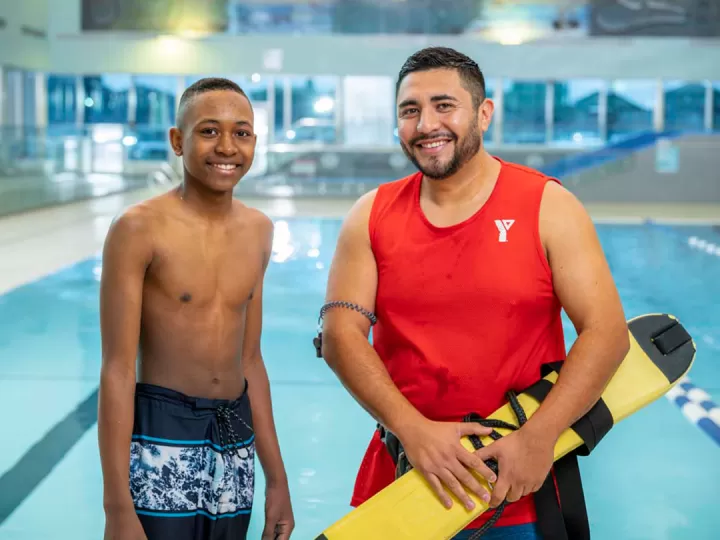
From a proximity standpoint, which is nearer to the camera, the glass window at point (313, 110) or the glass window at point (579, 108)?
the glass window at point (579, 108)

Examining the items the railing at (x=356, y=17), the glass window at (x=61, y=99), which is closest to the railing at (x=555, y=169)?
the glass window at (x=61, y=99)

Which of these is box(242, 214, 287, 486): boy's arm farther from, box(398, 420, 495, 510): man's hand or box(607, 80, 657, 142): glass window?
box(607, 80, 657, 142): glass window

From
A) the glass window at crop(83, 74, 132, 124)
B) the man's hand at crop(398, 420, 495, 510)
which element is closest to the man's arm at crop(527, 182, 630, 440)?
the man's hand at crop(398, 420, 495, 510)

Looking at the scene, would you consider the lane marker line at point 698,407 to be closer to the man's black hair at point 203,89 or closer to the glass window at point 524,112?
the man's black hair at point 203,89

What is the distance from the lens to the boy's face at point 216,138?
80.8 inches

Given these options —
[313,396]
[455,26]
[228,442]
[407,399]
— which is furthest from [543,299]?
[455,26]

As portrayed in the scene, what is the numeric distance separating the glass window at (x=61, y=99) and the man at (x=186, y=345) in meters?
23.5

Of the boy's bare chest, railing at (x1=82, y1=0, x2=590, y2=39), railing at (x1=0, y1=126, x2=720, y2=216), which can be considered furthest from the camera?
railing at (x1=82, y1=0, x2=590, y2=39)

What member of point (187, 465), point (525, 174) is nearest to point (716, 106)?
point (525, 174)

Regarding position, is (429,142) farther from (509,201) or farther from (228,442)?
(228,442)

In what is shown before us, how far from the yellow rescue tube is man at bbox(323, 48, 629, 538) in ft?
0.16

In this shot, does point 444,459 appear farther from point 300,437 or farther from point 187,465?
point 300,437

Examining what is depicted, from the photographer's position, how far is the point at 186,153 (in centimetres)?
208

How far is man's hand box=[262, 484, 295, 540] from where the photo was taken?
2178mm
